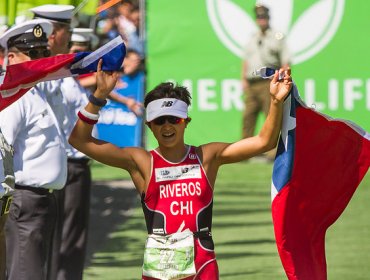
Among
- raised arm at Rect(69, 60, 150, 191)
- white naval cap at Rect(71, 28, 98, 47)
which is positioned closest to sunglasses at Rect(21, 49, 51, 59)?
raised arm at Rect(69, 60, 150, 191)

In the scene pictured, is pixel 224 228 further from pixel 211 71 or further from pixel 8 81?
pixel 8 81

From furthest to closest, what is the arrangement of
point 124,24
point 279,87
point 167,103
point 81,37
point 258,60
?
point 258,60, point 124,24, point 81,37, point 167,103, point 279,87

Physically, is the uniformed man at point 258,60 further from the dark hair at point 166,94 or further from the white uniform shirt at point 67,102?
the dark hair at point 166,94

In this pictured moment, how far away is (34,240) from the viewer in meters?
9.53

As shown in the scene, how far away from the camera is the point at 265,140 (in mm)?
7953

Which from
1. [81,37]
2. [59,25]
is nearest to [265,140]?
[59,25]

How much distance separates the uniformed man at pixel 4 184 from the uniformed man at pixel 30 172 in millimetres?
711

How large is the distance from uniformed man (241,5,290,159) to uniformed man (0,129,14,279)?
11.3 m

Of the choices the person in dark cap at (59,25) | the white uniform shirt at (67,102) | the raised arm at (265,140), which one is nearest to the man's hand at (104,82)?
the raised arm at (265,140)

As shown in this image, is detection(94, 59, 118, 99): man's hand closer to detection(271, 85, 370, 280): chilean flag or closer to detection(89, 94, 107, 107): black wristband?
detection(89, 94, 107, 107): black wristband

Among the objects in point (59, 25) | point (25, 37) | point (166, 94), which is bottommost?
point (166, 94)

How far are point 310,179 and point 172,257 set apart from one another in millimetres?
1229

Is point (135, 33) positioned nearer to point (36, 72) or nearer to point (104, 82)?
point (36, 72)

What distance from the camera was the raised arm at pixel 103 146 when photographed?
787 cm
